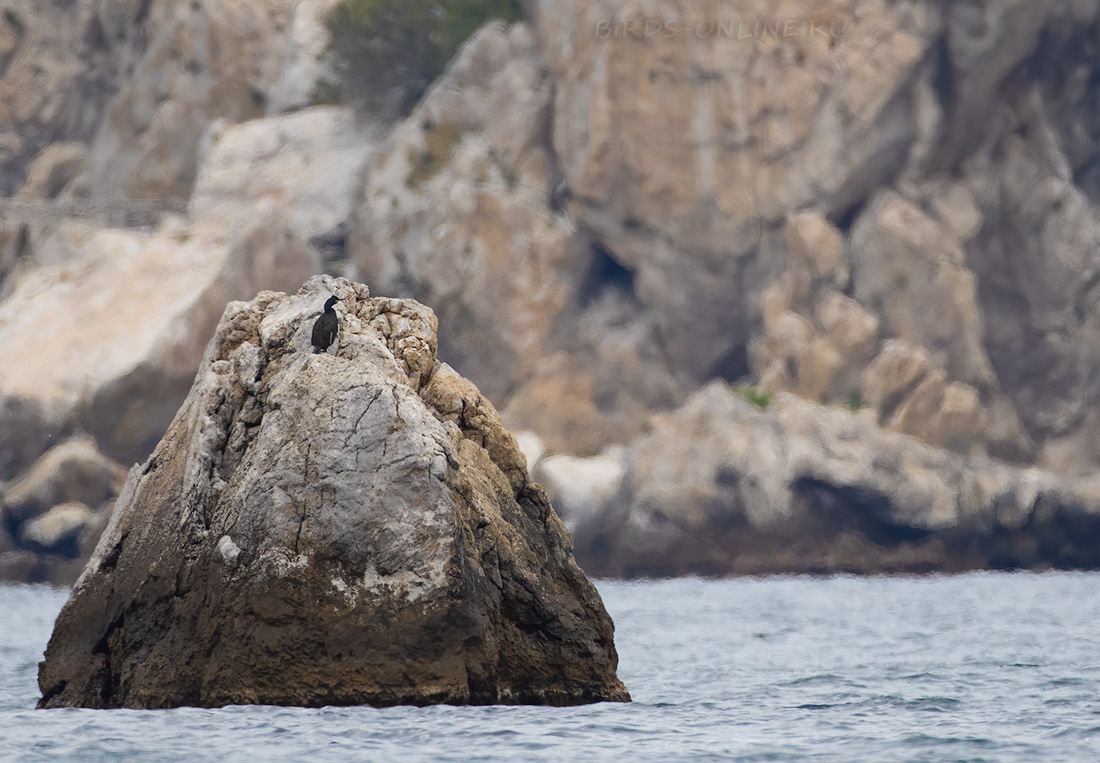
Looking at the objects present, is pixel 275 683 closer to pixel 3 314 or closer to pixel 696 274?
pixel 696 274

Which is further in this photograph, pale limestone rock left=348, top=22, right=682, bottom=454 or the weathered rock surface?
pale limestone rock left=348, top=22, right=682, bottom=454

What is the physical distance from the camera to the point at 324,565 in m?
9.27

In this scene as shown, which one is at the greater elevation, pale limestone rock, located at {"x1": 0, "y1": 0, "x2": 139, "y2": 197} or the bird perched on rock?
pale limestone rock, located at {"x1": 0, "y1": 0, "x2": 139, "y2": 197}

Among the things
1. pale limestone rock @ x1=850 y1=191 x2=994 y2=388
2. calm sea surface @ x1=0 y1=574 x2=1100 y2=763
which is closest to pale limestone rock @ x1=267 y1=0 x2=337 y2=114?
pale limestone rock @ x1=850 y1=191 x2=994 y2=388

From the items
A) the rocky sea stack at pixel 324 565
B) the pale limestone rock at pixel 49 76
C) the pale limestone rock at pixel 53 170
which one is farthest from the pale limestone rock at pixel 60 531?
the rocky sea stack at pixel 324 565

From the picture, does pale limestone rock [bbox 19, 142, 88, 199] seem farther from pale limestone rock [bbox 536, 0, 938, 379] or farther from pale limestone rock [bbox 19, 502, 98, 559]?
pale limestone rock [bbox 536, 0, 938, 379]

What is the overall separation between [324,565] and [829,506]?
27.7 metres

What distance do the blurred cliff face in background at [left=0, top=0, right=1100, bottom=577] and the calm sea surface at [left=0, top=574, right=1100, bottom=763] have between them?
17.1 metres

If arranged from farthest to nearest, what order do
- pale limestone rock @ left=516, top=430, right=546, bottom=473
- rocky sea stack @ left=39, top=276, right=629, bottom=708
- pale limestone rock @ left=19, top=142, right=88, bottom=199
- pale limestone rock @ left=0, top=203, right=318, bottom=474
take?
pale limestone rock @ left=19, top=142, right=88, bottom=199 → pale limestone rock @ left=516, top=430, right=546, bottom=473 → pale limestone rock @ left=0, top=203, right=318, bottom=474 → rocky sea stack @ left=39, top=276, right=629, bottom=708

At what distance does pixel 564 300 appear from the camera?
4541 cm

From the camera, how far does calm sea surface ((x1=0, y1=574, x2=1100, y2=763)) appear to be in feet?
27.2

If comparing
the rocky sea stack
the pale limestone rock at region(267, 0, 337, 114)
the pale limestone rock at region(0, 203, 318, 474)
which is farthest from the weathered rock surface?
the rocky sea stack

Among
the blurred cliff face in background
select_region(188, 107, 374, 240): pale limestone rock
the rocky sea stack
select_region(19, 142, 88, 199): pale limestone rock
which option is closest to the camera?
the rocky sea stack

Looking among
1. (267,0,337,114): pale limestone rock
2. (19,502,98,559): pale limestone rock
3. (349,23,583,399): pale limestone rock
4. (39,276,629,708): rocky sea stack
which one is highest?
(267,0,337,114): pale limestone rock
